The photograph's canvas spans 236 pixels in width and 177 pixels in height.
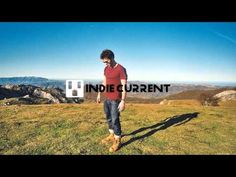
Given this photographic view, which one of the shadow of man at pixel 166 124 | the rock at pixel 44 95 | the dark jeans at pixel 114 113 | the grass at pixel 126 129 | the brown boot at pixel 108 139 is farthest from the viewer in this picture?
the rock at pixel 44 95

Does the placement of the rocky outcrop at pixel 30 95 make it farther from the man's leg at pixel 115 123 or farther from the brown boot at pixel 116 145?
the brown boot at pixel 116 145

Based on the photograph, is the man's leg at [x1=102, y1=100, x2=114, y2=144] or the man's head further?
the man's leg at [x1=102, y1=100, x2=114, y2=144]

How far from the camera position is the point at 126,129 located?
363 inches

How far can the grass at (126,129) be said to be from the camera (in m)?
7.89

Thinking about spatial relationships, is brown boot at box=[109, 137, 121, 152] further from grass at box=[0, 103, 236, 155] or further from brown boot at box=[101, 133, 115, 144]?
brown boot at box=[101, 133, 115, 144]

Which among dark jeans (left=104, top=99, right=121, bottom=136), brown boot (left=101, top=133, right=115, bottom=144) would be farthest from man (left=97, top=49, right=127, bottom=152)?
brown boot (left=101, top=133, right=115, bottom=144)

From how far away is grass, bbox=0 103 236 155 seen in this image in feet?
25.9

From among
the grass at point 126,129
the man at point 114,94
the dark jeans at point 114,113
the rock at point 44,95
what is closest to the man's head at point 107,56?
the man at point 114,94

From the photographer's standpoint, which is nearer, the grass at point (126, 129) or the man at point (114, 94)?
the man at point (114, 94)
